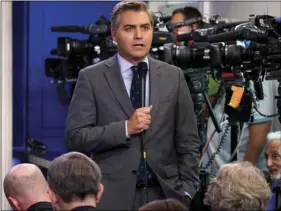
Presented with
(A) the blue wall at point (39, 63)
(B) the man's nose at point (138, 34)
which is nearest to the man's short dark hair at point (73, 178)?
(B) the man's nose at point (138, 34)

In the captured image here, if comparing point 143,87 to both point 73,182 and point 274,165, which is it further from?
point 274,165

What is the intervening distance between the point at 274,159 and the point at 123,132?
1403mm

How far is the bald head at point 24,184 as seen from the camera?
245 centimetres

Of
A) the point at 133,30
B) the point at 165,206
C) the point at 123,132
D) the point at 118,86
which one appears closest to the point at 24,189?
the point at 123,132

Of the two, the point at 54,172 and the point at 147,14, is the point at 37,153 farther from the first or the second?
the point at 54,172

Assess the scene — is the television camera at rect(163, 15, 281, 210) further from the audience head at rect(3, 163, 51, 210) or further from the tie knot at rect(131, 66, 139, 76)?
the audience head at rect(3, 163, 51, 210)

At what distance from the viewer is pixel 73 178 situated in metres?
2.00

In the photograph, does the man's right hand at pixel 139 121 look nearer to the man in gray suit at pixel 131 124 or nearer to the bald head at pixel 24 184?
the man in gray suit at pixel 131 124

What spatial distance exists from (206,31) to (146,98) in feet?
5.22

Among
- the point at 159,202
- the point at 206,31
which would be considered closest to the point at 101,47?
the point at 206,31

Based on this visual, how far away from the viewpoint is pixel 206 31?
4082 millimetres

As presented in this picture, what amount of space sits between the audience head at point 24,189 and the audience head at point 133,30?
60 cm

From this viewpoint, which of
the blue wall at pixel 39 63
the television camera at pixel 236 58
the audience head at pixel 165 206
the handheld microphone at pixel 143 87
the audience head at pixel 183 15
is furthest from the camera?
the blue wall at pixel 39 63

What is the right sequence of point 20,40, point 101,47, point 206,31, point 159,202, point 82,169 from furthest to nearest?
point 20,40 < point 101,47 < point 206,31 < point 82,169 < point 159,202
